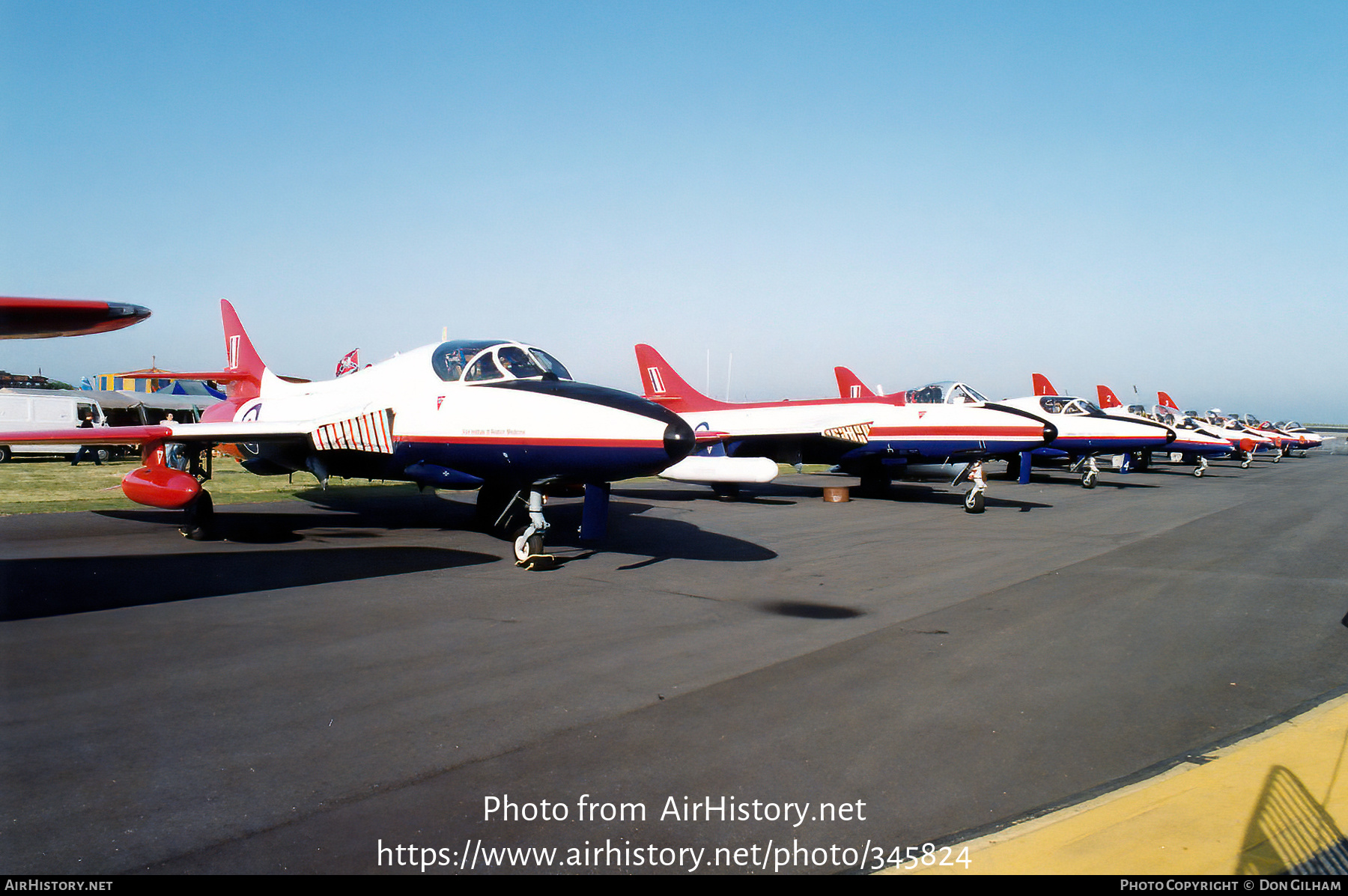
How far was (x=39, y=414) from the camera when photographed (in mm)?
29031

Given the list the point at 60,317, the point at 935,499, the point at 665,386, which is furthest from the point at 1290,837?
the point at 665,386

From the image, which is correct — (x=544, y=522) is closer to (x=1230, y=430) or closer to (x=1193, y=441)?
(x=1193, y=441)

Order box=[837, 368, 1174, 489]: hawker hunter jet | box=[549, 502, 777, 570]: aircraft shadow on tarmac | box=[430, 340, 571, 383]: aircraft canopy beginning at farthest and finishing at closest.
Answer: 1. box=[837, 368, 1174, 489]: hawker hunter jet
2. box=[549, 502, 777, 570]: aircraft shadow on tarmac
3. box=[430, 340, 571, 383]: aircraft canopy

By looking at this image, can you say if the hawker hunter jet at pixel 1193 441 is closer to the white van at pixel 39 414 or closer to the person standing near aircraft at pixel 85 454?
the person standing near aircraft at pixel 85 454

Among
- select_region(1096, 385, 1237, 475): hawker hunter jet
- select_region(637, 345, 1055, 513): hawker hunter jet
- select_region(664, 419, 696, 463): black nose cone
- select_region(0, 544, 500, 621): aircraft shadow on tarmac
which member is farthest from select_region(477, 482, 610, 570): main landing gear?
select_region(1096, 385, 1237, 475): hawker hunter jet

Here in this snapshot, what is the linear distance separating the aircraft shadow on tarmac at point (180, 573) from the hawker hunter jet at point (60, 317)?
2964mm

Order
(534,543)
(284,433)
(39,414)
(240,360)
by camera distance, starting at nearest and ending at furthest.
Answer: (534,543) < (284,433) < (240,360) < (39,414)

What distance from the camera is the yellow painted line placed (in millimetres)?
3193

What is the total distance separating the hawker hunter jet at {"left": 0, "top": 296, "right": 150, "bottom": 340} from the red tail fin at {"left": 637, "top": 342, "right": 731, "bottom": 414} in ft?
61.1

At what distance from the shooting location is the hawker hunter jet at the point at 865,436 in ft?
57.3

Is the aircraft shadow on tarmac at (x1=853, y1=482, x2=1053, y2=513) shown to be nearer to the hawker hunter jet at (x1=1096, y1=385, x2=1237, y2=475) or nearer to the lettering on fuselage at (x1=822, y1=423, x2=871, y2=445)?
the lettering on fuselage at (x1=822, y1=423, x2=871, y2=445)

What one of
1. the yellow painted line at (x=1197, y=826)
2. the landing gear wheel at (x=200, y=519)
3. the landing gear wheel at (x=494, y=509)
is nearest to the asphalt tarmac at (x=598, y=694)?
the yellow painted line at (x=1197, y=826)

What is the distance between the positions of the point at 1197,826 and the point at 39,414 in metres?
36.1
